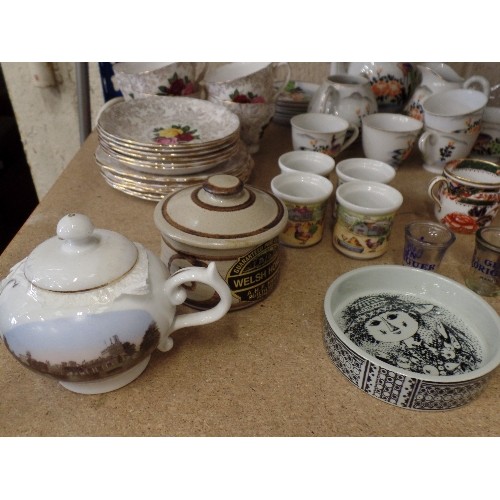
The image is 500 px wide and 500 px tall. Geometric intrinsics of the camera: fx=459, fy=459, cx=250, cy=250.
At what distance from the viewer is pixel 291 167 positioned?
36.5 inches

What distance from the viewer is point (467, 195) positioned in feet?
2.75

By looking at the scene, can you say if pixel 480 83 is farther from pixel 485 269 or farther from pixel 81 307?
pixel 81 307

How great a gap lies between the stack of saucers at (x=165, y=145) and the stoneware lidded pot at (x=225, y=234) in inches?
7.7

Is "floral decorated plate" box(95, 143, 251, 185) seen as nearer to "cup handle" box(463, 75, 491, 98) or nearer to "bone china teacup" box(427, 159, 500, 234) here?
"bone china teacup" box(427, 159, 500, 234)

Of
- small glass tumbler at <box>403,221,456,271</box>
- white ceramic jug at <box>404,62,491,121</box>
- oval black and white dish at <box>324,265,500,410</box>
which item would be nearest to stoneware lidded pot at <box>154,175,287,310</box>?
oval black and white dish at <box>324,265,500,410</box>

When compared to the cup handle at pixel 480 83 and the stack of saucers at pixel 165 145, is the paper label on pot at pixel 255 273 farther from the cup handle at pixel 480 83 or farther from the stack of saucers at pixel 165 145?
the cup handle at pixel 480 83

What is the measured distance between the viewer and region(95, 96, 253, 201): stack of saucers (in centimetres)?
86

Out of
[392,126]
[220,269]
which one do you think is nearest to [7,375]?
[220,269]

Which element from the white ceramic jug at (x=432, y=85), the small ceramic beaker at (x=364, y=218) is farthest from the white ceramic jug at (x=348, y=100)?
the small ceramic beaker at (x=364, y=218)

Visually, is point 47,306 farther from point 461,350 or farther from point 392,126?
point 392,126

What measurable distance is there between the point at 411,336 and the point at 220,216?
0.32m

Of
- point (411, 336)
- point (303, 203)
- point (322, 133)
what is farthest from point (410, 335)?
point (322, 133)

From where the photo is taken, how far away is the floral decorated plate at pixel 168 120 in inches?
39.0

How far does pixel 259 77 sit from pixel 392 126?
334 mm
